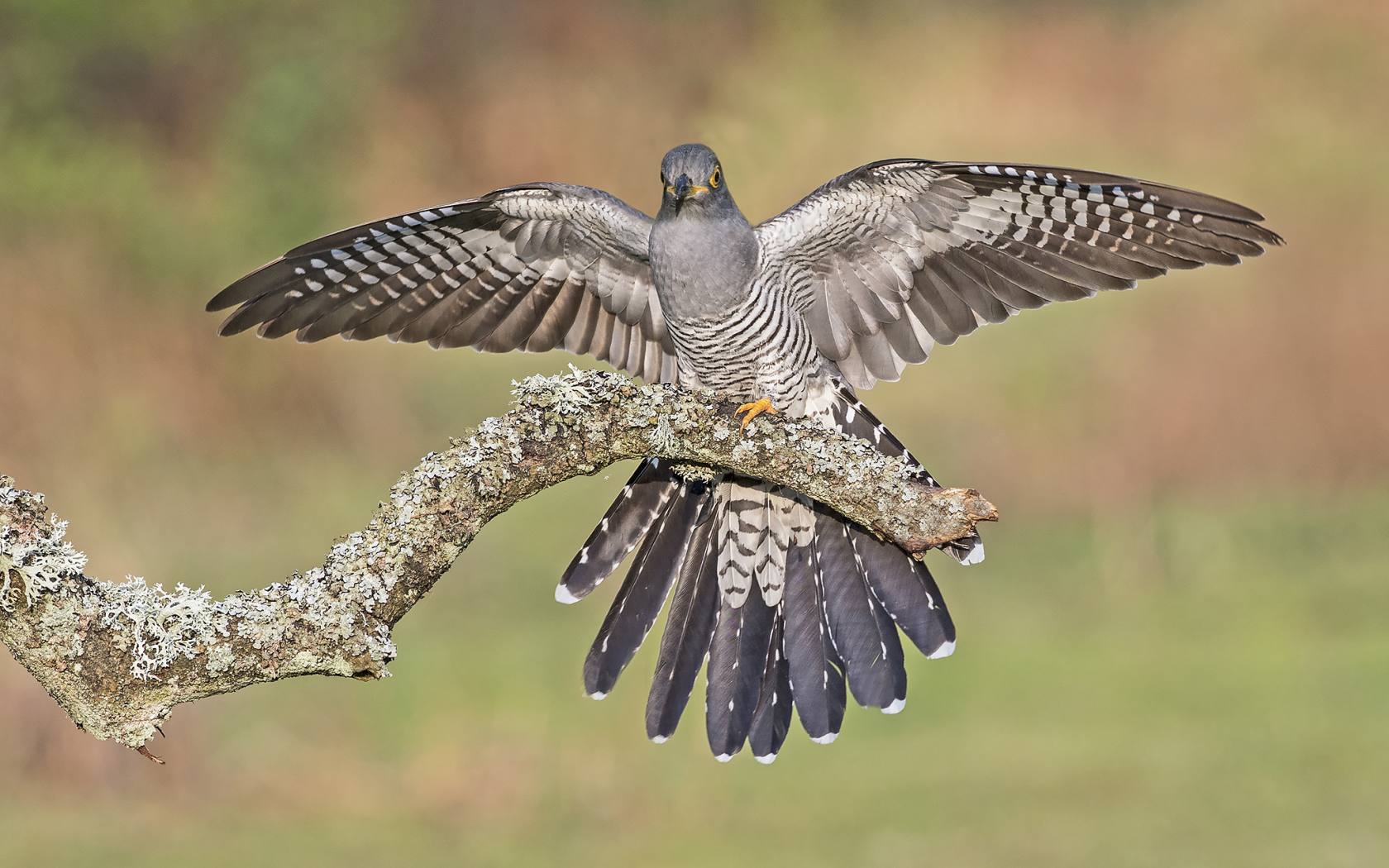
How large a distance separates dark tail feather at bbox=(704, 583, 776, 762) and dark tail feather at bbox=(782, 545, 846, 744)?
7cm

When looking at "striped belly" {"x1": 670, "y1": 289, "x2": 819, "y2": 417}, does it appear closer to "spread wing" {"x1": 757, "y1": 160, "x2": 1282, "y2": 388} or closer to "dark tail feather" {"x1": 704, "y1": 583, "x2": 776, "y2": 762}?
"spread wing" {"x1": 757, "y1": 160, "x2": 1282, "y2": 388}

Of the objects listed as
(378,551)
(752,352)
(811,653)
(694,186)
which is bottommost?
(378,551)

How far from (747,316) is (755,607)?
77 cm

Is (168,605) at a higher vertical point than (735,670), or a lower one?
lower

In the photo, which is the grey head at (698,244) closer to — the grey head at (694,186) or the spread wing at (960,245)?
the grey head at (694,186)

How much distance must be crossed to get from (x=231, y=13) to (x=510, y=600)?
492 centimetres

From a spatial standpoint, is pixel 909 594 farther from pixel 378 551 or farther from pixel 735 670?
pixel 378 551

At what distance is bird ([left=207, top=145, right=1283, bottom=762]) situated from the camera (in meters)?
2.56

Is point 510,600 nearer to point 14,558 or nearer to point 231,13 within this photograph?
point 14,558

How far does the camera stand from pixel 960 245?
105 inches

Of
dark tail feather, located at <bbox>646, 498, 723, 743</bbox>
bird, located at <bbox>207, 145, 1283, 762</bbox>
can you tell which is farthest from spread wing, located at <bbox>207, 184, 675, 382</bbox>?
dark tail feather, located at <bbox>646, 498, 723, 743</bbox>

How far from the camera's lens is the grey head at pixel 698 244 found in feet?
8.43

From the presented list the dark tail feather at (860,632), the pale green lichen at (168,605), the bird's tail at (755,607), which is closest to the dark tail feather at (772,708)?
the bird's tail at (755,607)

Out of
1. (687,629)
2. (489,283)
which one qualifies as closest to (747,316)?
(489,283)
